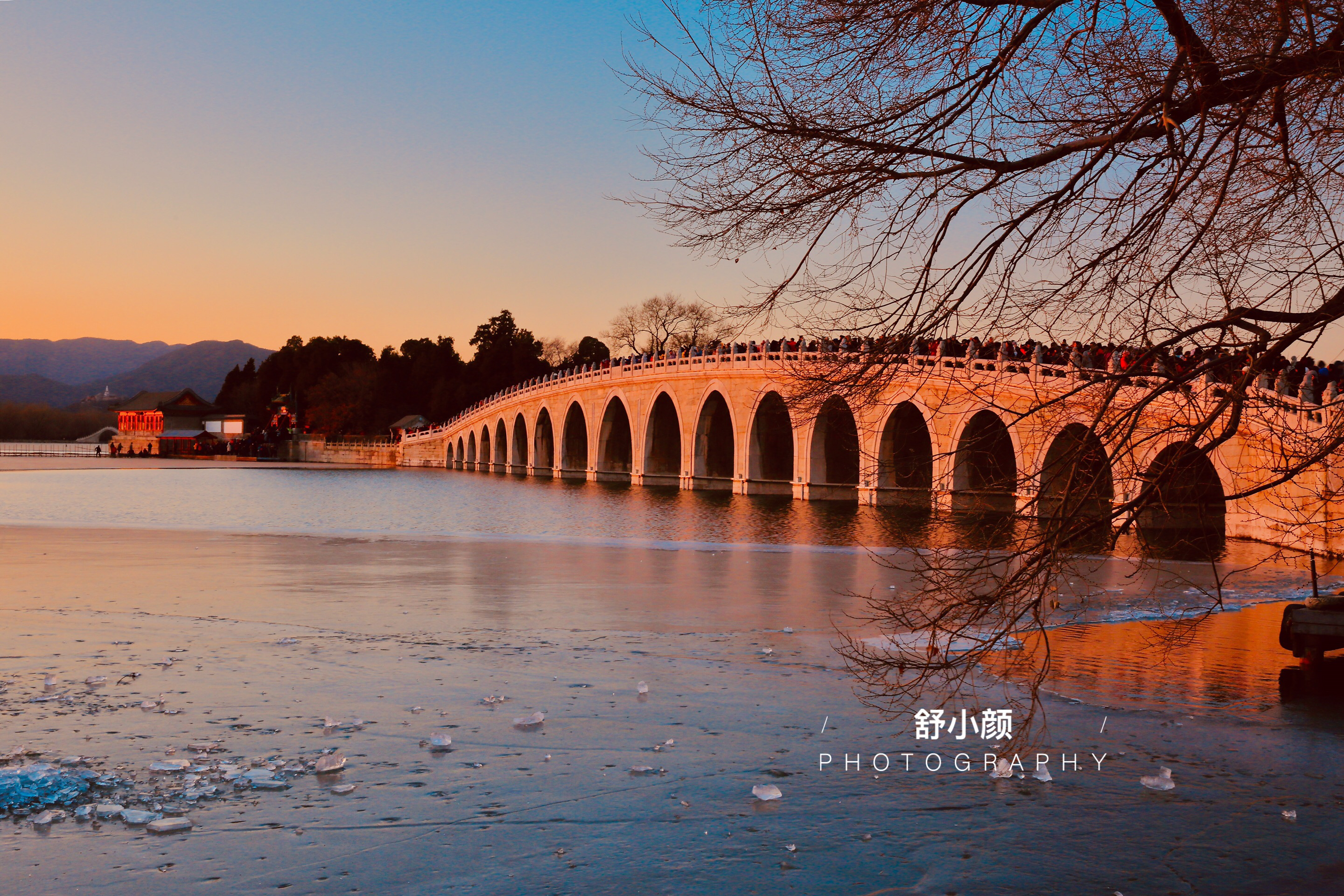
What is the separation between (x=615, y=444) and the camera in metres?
73.9

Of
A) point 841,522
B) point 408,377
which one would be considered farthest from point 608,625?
point 408,377

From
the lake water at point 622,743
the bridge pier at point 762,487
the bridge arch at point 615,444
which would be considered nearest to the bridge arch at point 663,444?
the bridge arch at point 615,444

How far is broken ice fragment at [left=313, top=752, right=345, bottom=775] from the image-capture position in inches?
269

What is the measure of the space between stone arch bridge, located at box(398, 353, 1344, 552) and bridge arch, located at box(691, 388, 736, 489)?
11 centimetres

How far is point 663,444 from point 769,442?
12.5m

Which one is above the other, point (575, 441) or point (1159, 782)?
point (575, 441)

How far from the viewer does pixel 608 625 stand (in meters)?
12.5

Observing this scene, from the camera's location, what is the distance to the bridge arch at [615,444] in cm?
7112

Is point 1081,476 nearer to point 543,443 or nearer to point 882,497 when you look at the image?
Result: point 882,497

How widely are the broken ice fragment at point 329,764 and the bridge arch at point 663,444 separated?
183 ft

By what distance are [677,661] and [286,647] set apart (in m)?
3.66

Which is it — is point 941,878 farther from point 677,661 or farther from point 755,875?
point 677,661

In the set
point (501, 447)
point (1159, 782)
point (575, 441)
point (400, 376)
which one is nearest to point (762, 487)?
point (575, 441)

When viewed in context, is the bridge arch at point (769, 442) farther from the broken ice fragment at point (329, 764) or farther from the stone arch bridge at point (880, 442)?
→ the broken ice fragment at point (329, 764)
